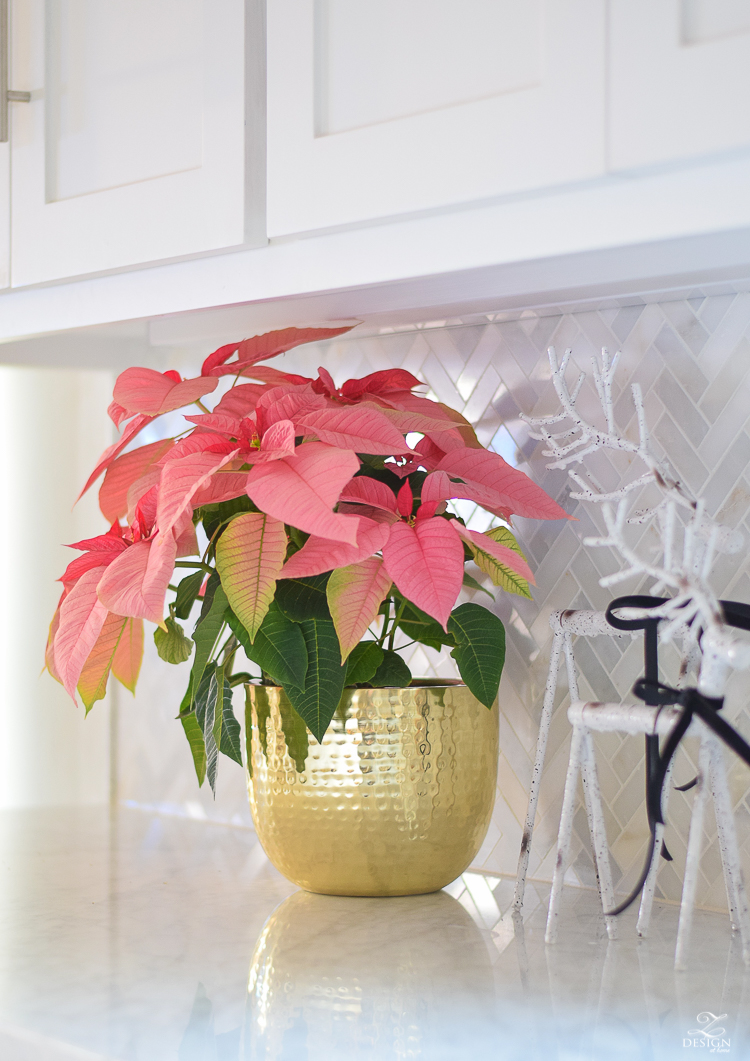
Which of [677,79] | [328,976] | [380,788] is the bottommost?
[328,976]

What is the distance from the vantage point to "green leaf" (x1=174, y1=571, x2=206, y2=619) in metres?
0.97

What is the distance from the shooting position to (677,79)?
635mm

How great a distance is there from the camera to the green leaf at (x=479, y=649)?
88 centimetres

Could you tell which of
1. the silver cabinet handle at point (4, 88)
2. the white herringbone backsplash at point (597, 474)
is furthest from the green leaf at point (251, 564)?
the silver cabinet handle at point (4, 88)

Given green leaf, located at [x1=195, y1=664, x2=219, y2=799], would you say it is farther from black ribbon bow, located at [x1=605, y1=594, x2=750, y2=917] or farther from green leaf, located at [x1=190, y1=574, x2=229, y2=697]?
black ribbon bow, located at [x1=605, y1=594, x2=750, y2=917]

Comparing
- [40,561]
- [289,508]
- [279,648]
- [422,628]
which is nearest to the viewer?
[289,508]

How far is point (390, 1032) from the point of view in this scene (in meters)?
0.68

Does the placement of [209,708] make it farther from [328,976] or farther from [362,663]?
[328,976]

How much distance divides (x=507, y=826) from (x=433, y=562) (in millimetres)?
436

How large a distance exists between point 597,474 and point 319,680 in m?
0.37

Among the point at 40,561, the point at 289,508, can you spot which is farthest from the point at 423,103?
the point at 40,561

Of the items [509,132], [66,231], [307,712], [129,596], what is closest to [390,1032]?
[307,712]

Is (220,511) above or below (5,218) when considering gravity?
below

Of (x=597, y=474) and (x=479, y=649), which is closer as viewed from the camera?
(x=479, y=649)
